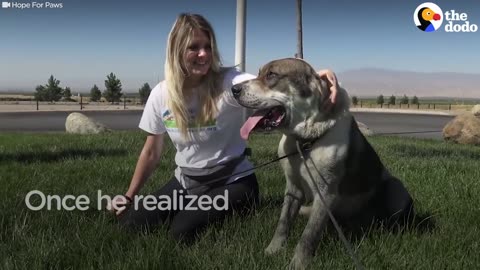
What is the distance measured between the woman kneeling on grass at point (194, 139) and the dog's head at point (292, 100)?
630mm

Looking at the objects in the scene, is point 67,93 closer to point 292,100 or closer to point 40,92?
point 40,92

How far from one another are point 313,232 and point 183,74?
60.9 inches

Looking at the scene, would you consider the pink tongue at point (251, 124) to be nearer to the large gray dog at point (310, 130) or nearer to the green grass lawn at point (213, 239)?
the large gray dog at point (310, 130)

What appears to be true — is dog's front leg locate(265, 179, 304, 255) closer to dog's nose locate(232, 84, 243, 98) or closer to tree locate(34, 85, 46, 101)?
dog's nose locate(232, 84, 243, 98)

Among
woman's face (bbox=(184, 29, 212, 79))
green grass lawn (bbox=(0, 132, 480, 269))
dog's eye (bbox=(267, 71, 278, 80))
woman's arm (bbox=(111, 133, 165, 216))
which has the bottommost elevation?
green grass lawn (bbox=(0, 132, 480, 269))

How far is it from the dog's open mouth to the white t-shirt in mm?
612

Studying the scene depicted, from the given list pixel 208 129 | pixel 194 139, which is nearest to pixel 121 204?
pixel 194 139

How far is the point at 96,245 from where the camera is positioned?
10.6 feet

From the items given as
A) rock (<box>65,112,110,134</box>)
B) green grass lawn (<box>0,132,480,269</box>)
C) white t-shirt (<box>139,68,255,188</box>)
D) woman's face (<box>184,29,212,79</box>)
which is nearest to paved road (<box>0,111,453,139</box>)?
rock (<box>65,112,110,134</box>)

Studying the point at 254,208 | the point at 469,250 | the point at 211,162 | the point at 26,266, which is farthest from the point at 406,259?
the point at 26,266

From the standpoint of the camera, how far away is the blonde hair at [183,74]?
3.72 meters

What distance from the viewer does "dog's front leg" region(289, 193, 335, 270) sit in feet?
10.4

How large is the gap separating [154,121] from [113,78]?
5588cm

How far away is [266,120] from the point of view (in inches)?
127
